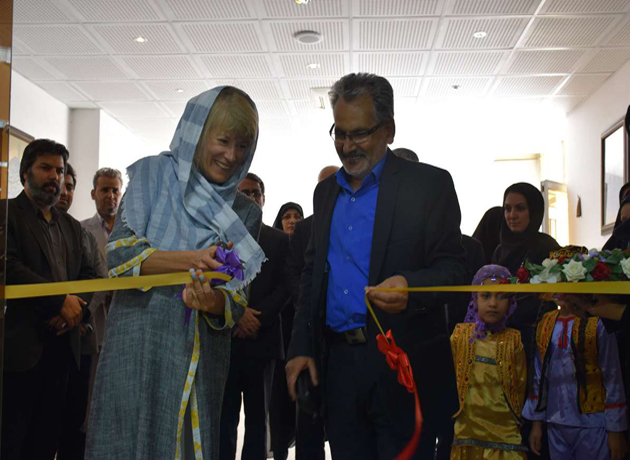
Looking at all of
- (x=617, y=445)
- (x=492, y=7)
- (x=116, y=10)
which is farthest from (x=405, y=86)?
(x=617, y=445)

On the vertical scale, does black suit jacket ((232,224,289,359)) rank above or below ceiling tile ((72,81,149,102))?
below

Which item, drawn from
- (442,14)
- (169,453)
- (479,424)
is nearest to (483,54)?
(442,14)

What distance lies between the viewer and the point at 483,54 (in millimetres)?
8102

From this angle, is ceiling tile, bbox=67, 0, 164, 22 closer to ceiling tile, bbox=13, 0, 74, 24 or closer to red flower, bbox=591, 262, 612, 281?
ceiling tile, bbox=13, 0, 74, 24

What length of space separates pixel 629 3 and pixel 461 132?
514cm

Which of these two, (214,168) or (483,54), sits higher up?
(483,54)

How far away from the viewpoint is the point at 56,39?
7.61 m

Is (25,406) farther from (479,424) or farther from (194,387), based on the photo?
(479,424)

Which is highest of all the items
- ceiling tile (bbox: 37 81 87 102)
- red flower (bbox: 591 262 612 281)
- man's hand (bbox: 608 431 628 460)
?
ceiling tile (bbox: 37 81 87 102)

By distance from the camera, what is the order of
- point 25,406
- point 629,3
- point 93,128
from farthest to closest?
1. point 93,128
2. point 629,3
3. point 25,406

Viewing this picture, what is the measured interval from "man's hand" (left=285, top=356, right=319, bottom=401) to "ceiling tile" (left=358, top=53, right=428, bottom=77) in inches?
257

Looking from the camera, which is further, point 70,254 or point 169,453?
point 70,254

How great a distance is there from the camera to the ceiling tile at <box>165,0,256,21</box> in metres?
6.69

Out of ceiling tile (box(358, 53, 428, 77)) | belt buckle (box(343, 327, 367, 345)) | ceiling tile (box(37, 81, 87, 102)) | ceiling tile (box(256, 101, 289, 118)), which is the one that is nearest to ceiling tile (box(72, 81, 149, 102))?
ceiling tile (box(37, 81, 87, 102))
